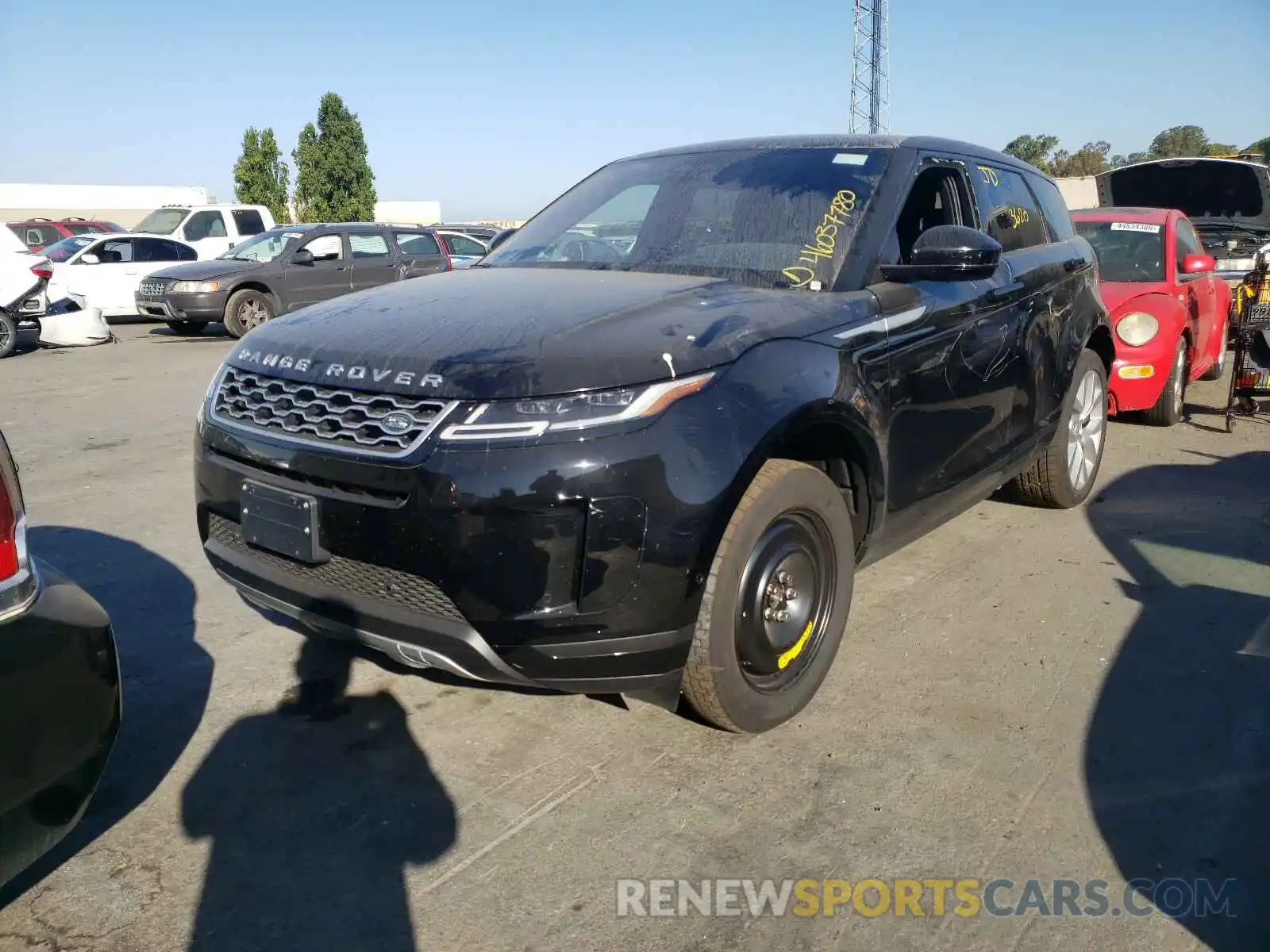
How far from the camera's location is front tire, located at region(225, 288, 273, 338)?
560 inches

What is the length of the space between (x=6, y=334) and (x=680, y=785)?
13130 mm

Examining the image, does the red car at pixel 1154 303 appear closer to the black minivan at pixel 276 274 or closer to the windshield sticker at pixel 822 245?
the windshield sticker at pixel 822 245

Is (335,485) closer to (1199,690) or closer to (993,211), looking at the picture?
(1199,690)

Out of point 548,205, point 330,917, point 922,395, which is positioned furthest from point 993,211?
point 330,917

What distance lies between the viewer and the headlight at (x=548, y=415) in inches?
95.9

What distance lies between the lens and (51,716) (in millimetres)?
1986

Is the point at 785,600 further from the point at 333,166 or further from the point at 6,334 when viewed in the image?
the point at 333,166

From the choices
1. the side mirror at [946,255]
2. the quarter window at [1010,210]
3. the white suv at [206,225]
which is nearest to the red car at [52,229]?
the white suv at [206,225]

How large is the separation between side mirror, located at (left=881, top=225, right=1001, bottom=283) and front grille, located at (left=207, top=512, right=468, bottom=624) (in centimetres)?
194

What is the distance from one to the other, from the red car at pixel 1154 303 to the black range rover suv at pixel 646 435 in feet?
12.6

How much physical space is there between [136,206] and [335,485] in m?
66.2

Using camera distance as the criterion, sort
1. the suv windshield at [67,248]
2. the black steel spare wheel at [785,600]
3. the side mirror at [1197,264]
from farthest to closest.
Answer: the suv windshield at [67,248] → the side mirror at [1197,264] → the black steel spare wheel at [785,600]

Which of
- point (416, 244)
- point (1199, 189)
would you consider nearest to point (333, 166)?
point (416, 244)

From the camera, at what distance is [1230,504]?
18.5ft
